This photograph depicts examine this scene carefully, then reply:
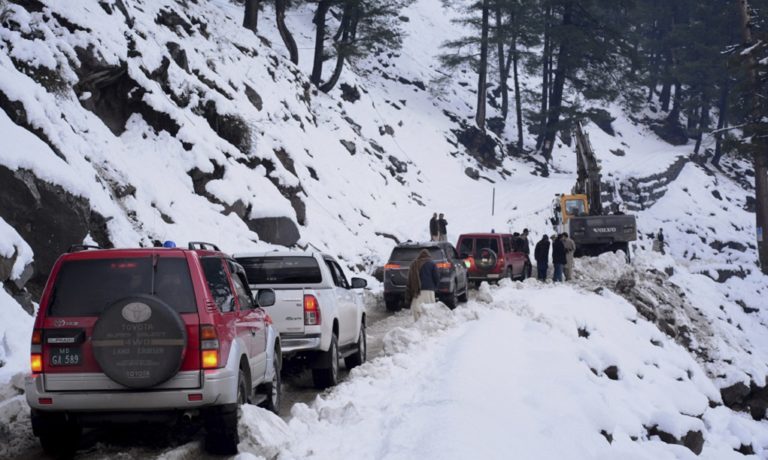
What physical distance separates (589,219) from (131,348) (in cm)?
2856

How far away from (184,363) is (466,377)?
14.0ft

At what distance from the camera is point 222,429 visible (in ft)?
22.3

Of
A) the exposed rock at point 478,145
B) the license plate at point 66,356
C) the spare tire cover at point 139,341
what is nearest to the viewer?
the spare tire cover at point 139,341

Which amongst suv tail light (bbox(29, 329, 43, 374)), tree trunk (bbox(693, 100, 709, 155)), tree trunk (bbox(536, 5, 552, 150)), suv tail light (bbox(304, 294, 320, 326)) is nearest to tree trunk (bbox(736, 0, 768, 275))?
tree trunk (bbox(536, 5, 552, 150))

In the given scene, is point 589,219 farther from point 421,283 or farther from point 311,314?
point 311,314

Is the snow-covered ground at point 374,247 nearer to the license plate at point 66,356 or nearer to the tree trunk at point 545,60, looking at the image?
the license plate at point 66,356

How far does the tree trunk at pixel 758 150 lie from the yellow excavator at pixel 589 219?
6325 millimetres

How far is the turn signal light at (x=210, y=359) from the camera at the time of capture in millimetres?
6566

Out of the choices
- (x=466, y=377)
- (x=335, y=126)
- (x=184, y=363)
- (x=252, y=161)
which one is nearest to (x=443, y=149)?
(x=335, y=126)

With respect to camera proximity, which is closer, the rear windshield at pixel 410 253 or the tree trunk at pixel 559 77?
the rear windshield at pixel 410 253

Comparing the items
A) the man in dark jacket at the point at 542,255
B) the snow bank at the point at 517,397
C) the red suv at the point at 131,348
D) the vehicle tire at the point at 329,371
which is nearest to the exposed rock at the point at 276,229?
the snow bank at the point at 517,397

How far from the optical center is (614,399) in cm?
1182

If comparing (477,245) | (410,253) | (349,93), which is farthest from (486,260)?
(349,93)

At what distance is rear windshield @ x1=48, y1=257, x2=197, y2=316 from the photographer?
6617 millimetres
